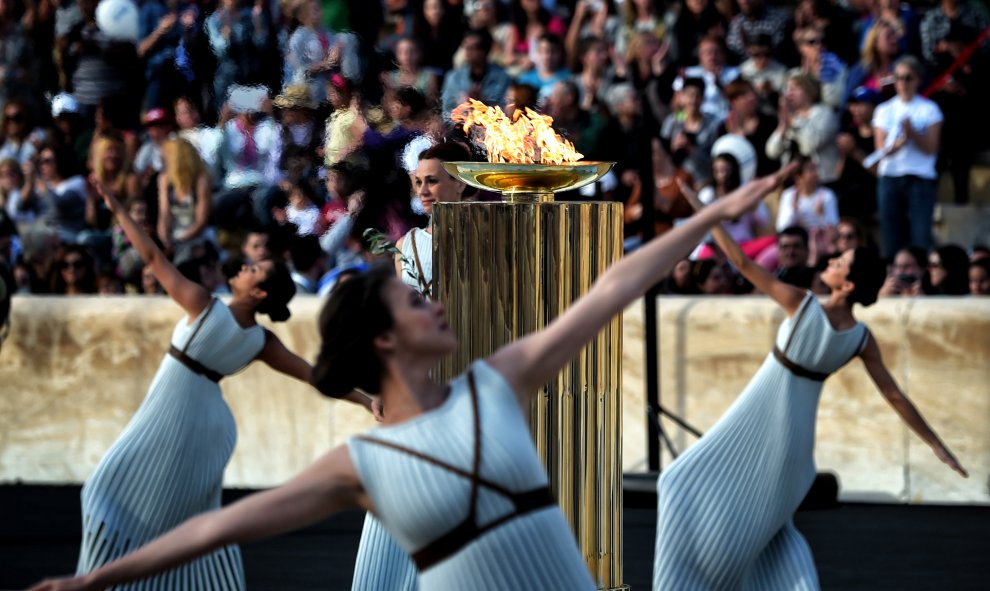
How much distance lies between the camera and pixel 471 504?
3.80 metres

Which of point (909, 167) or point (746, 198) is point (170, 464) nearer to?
point (746, 198)

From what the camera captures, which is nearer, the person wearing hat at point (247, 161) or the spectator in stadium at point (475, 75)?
the person wearing hat at point (247, 161)

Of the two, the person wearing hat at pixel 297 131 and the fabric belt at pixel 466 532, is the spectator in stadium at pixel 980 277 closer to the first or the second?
the person wearing hat at pixel 297 131

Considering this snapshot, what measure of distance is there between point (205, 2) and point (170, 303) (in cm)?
411

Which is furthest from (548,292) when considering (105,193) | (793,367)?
(105,193)

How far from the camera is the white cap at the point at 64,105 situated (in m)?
15.5

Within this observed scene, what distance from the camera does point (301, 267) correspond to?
Result: 489 inches

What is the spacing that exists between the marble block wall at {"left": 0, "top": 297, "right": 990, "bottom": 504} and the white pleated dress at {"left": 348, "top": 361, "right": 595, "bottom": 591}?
23.1 ft

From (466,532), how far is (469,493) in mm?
89

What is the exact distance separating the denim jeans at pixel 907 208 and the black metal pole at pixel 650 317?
8.02 ft

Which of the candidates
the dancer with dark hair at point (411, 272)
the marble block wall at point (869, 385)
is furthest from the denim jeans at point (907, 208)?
the dancer with dark hair at point (411, 272)

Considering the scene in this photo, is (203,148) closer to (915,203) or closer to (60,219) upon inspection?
(60,219)

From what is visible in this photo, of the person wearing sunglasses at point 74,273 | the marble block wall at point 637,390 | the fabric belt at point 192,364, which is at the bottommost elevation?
the marble block wall at point 637,390

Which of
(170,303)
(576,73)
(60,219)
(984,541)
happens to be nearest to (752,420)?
(984,541)
